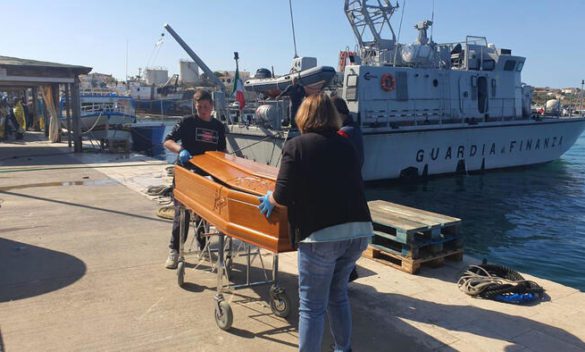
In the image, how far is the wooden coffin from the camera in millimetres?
3355

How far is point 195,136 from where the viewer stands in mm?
5289

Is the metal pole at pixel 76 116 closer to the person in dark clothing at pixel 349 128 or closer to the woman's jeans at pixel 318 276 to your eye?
the person in dark clothing at pixel 349 128

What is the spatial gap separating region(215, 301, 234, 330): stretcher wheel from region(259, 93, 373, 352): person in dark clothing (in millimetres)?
954

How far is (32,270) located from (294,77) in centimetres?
871

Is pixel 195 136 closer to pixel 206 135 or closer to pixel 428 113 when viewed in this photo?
pixel 206 135

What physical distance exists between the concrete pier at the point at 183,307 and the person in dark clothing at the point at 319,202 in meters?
0.88

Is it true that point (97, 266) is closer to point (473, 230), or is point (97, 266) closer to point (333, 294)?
point (333, 294)

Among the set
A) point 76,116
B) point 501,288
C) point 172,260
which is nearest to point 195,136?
point 172,260

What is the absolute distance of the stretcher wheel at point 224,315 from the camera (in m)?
3.79

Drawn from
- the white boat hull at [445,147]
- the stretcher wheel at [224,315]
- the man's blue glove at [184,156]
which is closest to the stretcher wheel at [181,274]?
the stretcher wheel at [224,315]

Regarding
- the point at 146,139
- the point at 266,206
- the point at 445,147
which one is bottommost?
the point at 266,206

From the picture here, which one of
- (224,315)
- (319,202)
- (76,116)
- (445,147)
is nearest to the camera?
(319,202)

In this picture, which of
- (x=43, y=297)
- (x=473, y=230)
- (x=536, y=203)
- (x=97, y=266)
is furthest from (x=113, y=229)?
(x=536, y=203)

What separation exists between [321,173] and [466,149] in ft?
54.2
